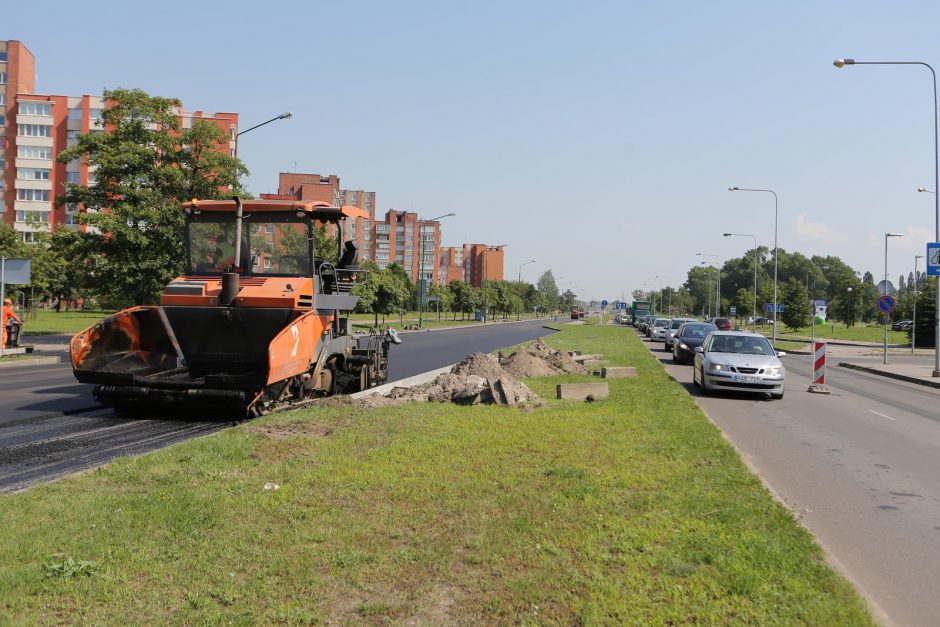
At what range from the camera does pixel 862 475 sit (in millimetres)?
8328

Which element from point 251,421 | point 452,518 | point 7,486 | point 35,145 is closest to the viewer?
point 452,518

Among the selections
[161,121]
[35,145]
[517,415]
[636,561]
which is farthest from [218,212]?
[35,145]

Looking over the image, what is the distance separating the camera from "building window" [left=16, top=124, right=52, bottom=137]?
266 ft

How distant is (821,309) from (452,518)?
143 ft

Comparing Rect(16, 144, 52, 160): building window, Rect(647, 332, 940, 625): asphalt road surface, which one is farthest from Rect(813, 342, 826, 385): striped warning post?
Rect(16, 144, 52, 160): building window

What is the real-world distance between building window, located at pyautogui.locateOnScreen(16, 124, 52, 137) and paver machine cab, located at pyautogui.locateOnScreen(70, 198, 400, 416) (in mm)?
83174

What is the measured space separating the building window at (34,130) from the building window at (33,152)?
1323mm

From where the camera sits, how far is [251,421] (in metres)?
10.2

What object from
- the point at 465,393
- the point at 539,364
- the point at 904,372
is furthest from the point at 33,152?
the point at 904,372

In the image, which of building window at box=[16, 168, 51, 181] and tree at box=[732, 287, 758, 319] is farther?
tree at box=[732, 287, 758, 319]

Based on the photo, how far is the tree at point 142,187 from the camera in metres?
27.7

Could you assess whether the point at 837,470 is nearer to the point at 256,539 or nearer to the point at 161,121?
the point at 256,539

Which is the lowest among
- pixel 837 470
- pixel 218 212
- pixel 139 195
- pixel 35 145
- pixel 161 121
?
pixel 837 470

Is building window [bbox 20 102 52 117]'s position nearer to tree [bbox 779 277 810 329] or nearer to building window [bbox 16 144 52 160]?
building window [bbox 16 144 52 160]
